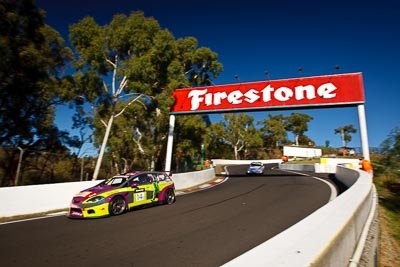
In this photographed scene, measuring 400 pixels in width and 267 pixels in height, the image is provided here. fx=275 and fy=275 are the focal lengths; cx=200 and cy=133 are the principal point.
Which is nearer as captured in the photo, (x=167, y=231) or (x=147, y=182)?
(x=167, y=231)

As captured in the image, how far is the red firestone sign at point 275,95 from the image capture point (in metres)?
17.5

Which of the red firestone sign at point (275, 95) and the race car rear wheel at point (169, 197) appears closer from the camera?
the race car rear wheel at point (169, 197)

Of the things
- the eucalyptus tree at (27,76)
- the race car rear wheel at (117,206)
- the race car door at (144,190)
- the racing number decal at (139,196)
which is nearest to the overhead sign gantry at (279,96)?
the eucalyptus tree at (27,76)

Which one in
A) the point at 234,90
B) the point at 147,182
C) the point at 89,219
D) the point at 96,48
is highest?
the point at 96,48

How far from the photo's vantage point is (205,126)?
29859 mm

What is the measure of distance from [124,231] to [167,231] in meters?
1.08

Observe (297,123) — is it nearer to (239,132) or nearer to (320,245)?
(239,132)

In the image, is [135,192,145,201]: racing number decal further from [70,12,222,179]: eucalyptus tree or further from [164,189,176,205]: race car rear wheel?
[70,12,222,179]: eucalyptus tree

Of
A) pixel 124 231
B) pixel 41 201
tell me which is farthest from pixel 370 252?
pixel 41 201

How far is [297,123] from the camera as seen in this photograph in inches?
3816

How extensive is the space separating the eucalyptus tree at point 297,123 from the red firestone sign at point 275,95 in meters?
82.2

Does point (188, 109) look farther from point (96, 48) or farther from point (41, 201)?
point (41, 201)

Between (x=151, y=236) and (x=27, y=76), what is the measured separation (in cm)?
1217

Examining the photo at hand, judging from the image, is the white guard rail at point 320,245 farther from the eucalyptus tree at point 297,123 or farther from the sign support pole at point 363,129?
the eucalyptus tree at point 297,123
